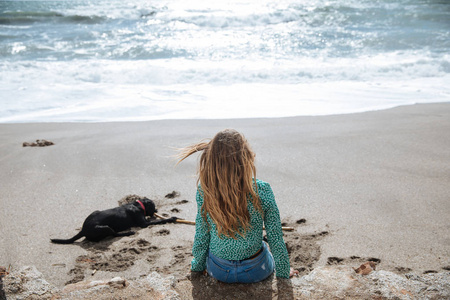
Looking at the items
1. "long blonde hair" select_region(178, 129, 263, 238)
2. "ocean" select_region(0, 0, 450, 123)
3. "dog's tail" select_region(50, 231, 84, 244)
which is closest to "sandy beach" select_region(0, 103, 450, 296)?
"dog's tail" select_region(50, 231, 84, 244)

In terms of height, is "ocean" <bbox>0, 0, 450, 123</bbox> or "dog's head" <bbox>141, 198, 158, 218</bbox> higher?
"ocean" <bbox>0, 0, 450, 123</bbox>

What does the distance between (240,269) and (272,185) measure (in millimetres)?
2048

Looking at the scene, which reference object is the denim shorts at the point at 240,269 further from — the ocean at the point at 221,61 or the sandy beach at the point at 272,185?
the ocean at the point at 221,61

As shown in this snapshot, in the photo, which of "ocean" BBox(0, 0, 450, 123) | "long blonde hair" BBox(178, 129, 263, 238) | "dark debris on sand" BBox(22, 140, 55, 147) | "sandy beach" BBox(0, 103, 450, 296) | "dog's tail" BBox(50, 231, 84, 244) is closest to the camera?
"long blonde hair" BBox(178, 129, 263, 238)

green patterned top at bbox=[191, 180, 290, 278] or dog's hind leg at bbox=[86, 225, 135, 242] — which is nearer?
green patterned top at bbox=[191, 180, 290, 278]

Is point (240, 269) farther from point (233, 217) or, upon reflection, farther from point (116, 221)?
point (116, 221)

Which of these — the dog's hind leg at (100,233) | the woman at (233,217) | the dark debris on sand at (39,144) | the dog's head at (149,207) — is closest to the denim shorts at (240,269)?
the woman at (233,217)

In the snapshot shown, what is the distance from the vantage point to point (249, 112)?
7.16 m

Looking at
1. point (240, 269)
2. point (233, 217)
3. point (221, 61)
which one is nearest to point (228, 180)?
point (233, 217)

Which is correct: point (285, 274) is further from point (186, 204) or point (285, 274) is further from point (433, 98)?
point (433, 98)

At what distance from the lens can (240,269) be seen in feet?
8.08

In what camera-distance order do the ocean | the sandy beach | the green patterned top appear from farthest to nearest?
1. the ocean
2. the sandy beach
3. the green patterned top

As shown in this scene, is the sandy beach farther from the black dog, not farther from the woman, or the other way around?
the woman

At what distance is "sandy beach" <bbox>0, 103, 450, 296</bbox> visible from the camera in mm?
3152
